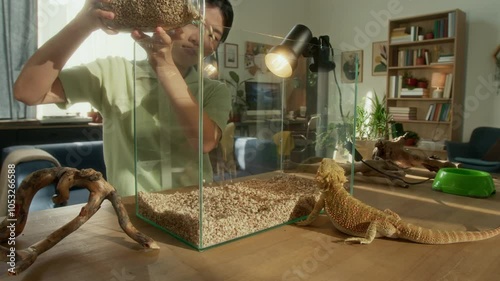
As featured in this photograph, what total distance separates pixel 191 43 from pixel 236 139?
0.25 meters

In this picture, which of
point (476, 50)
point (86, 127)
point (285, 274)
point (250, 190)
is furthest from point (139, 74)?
point (476, 50)

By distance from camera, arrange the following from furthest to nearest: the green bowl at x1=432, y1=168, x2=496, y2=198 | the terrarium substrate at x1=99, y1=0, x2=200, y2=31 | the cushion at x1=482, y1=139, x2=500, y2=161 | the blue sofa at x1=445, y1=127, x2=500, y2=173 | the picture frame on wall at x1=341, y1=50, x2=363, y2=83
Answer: the blue sofa at x1=445, y1=127, x2=500, y2=173 < the cushion at x1=482, y1=139, x2=500, y2=161 < the green bowl at x1=432, y1=168, x2=496, y2=198 < the picture frame on wall at x1=341, y1=50, x2=363, y2=83 < the terrarium substrate at x1=99, y1=0, x2=200, y2=31

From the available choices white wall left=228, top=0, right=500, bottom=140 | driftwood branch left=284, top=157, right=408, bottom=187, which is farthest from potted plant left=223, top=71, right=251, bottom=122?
white wall left=228, top=0, right=500, bottom=140

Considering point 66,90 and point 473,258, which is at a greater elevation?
point 66,90

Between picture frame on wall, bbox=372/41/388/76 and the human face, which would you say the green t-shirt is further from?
picture frame on wall, bbox=372/41/388/76

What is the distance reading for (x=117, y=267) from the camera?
0.56 metres

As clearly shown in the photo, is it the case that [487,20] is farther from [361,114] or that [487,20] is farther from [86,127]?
[86,127]

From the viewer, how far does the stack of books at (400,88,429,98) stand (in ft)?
13.4

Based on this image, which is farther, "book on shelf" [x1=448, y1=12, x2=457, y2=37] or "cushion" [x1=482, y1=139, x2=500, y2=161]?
"book on shelf" [x1=448, y1=12, x2=457, y2=37]

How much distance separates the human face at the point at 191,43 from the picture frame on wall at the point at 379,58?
172 inches

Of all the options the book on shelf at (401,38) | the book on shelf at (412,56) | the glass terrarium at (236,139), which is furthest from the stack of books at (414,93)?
the glass terrarium at (236,139)

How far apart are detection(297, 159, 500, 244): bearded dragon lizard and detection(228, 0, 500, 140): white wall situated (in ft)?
9.96

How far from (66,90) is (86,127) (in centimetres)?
236

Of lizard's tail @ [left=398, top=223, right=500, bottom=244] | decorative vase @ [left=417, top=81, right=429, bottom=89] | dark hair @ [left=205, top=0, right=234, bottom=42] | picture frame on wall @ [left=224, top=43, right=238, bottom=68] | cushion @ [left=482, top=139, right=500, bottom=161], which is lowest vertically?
cushion @ [left=482, top=139, right=500, bottom=161]
